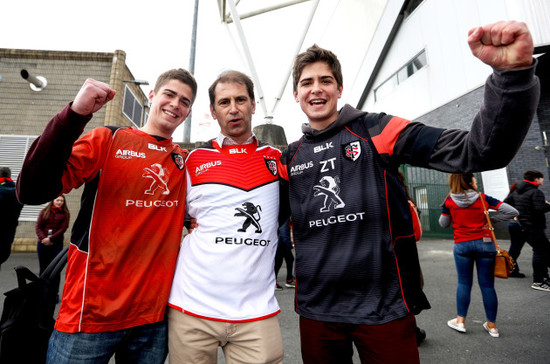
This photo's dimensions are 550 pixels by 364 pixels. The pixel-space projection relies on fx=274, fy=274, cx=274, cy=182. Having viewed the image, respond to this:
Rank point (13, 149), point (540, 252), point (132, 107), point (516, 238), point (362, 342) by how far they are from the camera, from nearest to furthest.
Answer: point (362, 342) < point (540, 252) < point (516, 238) < point (13, 149) < point (132, 107)

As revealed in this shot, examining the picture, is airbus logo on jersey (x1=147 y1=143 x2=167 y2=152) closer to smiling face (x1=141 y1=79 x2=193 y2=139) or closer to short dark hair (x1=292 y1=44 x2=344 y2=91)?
smiling face (x1=141 y1=79 x2=193 y2=139)

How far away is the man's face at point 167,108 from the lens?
5.66 feet

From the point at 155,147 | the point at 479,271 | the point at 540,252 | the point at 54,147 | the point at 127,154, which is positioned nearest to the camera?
the point at 54,147

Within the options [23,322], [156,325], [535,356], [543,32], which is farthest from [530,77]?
[543,32]

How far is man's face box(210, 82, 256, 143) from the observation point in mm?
1791

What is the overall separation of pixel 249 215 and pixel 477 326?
3892 mm

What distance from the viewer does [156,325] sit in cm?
148

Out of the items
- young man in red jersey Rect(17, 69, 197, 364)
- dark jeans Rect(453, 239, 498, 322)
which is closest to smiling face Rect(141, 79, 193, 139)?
young man in red jersey Rect(17, 69, 197, 364)

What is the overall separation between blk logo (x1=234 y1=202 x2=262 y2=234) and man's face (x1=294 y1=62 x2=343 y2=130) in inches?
25.0

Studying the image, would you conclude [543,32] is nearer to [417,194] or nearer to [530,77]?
[417,194]

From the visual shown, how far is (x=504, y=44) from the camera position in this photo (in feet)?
2.76

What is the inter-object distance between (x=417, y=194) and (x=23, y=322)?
46.1ft

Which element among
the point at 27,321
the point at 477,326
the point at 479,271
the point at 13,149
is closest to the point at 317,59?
the point at 27,321

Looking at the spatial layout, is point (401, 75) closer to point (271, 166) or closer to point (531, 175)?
point (531, 175)
